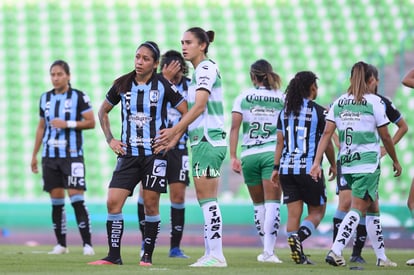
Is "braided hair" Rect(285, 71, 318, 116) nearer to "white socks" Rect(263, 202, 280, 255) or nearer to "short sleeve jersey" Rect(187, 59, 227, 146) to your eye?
"white socks" Rect(263, 202, 280, 255)

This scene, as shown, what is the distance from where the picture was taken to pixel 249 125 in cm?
1080

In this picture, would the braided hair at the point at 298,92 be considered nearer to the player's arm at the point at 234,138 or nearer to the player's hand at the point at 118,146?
the player's arm at the point at 234,138

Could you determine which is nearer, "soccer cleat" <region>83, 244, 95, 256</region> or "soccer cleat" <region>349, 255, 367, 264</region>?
"soccer cleat" <region>349, 255, 367, 264</region>

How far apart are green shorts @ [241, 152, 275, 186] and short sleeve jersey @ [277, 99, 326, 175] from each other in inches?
19.1

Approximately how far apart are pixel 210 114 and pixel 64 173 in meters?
3.94

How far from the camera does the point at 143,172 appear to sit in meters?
8.95

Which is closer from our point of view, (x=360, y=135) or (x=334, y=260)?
(x=334, y=260)

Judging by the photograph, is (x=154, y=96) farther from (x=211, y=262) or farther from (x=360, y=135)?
(x=360, y=135)

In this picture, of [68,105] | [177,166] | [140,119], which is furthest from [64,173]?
[140,119]

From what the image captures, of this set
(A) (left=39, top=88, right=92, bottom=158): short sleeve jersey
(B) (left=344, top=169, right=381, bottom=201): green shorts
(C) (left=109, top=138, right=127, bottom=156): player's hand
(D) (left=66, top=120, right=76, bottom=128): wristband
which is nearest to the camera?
(C) (left=109, top=138, right=127, bottom=156): player's hand

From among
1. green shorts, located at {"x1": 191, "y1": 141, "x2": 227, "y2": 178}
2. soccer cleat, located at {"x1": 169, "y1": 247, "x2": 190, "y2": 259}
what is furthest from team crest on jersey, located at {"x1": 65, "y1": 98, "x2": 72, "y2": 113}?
green shorts, located at {"x1": 191, "y1": 141, "x2": 227, "y2": 178}

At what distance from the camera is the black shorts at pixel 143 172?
29.2ft

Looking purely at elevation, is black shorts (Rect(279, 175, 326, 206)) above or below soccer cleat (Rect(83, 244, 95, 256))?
above

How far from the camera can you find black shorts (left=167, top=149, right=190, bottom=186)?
11.4 metres
